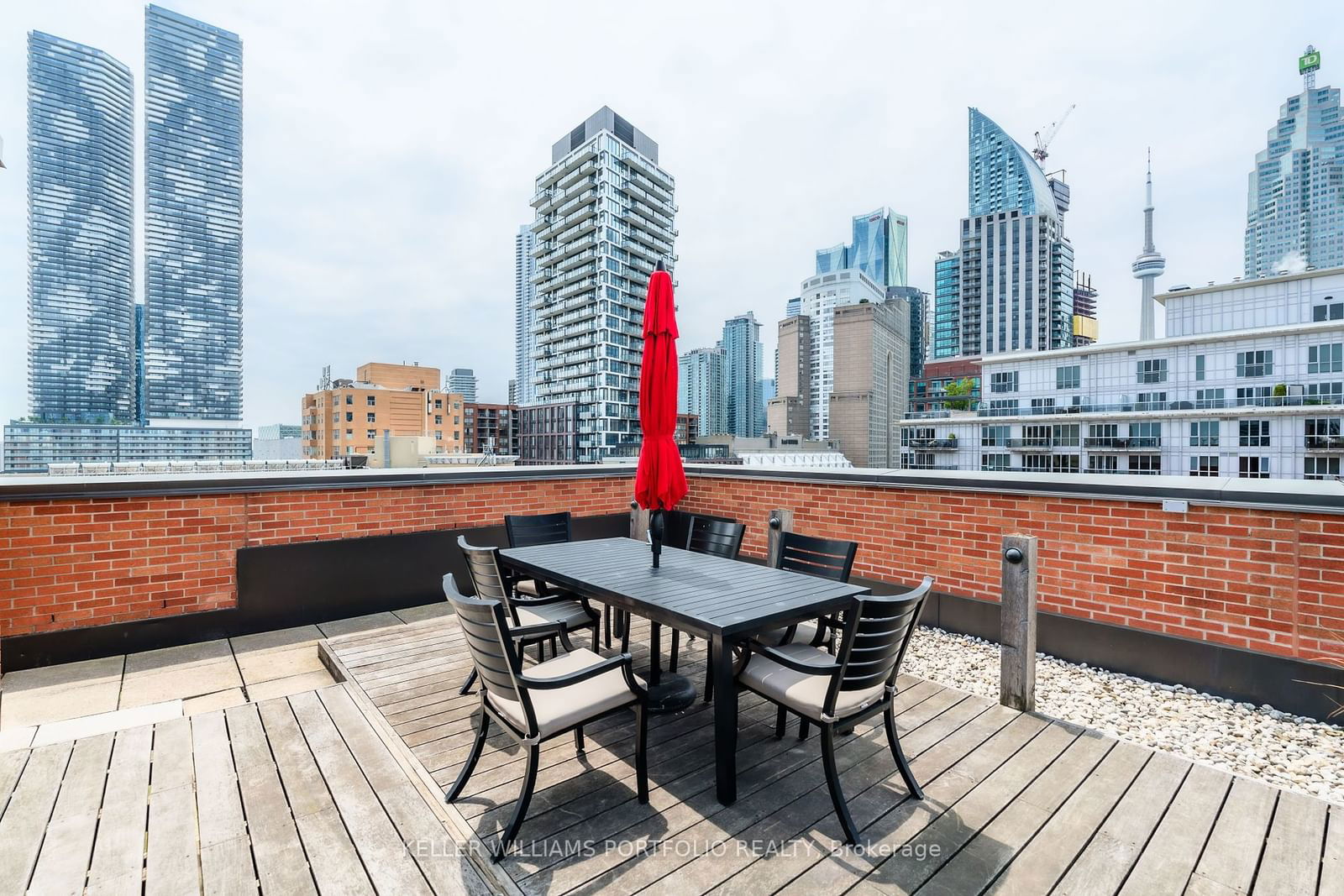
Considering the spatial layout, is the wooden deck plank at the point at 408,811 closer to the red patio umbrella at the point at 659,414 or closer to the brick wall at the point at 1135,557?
the red patio umbrella at the point at 659,414

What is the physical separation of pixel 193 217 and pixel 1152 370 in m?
116

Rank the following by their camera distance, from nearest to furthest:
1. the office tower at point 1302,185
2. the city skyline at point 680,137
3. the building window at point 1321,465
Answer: the city skyline at point 680,137
the building window at point 1321,465
the office tower at point 1302,185

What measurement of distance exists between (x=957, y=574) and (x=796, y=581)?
2056 mm

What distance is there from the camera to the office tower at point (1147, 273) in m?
75.5

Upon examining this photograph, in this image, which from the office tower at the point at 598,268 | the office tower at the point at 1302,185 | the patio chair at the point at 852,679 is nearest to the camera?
the patio chair at the point at 852,679

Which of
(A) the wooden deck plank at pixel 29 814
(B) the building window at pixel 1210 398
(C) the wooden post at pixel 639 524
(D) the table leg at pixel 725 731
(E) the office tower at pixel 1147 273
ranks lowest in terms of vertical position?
(A) the wooden deck plank at pixel 29 814

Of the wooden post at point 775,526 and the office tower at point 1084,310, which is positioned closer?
the wooden post at point 775,526

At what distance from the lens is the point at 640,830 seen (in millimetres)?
1820

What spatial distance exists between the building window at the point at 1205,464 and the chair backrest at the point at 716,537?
1301 inches

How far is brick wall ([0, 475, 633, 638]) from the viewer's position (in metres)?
3.24

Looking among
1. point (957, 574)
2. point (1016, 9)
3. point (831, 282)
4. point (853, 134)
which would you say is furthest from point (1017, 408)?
point (831, 282)

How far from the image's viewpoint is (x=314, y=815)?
6.22ft

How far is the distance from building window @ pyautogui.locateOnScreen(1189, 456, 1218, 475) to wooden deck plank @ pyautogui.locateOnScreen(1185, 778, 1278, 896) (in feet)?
108

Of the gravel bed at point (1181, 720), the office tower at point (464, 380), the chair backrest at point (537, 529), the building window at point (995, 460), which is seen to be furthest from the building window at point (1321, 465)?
the office tower at point (464, 380)
